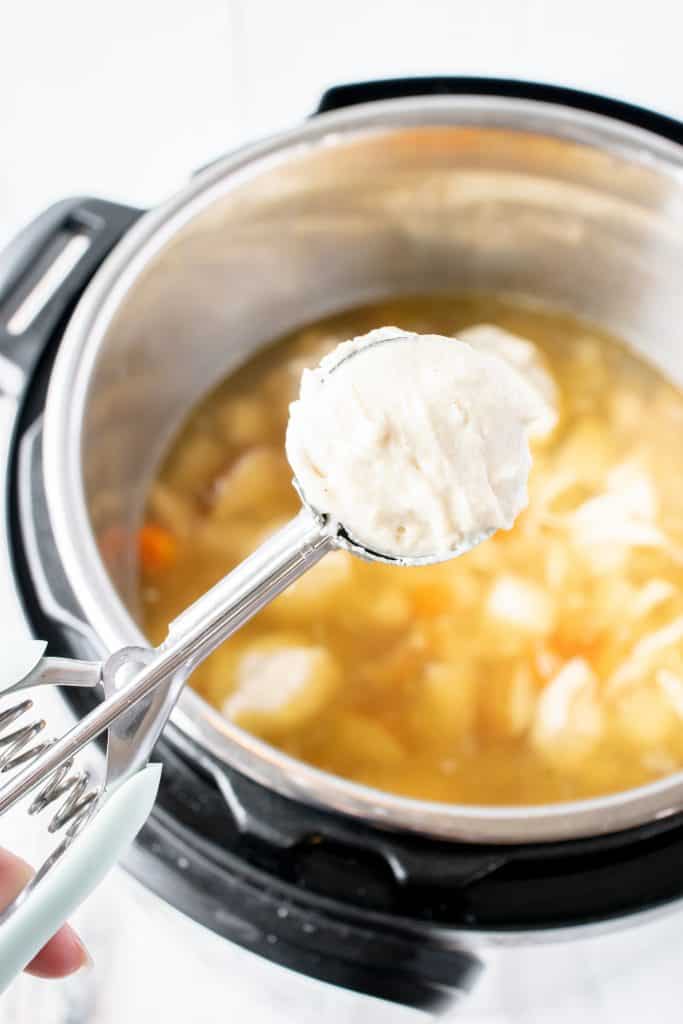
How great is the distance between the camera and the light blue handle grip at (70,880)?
1.48 feet

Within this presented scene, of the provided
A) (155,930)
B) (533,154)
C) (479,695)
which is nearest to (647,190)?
(533,154)

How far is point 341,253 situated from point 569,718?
57 cm

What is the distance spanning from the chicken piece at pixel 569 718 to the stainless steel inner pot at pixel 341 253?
0.39 metres

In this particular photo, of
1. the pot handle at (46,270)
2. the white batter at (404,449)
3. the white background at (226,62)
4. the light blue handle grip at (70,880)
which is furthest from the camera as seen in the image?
the white background at (226,62)

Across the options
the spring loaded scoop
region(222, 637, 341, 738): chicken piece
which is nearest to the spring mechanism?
the spring loaded scoop

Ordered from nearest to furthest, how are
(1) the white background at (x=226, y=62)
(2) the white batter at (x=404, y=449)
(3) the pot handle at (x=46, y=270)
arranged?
(2) the white batter at (x=404, y=449) → (3) the pot handle at (x=46, y=270) → (1) the white background at (x=226, y=62)

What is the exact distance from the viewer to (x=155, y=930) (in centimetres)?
90

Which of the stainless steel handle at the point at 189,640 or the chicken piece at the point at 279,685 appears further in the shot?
the chicken piece at the point at 279,685

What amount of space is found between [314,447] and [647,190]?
0.59 m

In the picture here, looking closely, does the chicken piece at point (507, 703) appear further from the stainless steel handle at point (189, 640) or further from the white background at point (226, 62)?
the white background at point (226, 62)

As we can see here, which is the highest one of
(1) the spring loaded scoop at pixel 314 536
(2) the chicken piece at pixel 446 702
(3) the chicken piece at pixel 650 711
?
(1) the spring loaded scoop at pixel 314 536

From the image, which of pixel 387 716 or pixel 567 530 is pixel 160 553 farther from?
pixel 567 530

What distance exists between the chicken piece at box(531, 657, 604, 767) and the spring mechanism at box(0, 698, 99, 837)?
1.51 feet

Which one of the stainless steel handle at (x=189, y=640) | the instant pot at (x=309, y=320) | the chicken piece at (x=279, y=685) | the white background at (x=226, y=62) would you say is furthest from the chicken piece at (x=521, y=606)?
the white background at (x=226, y=62)
